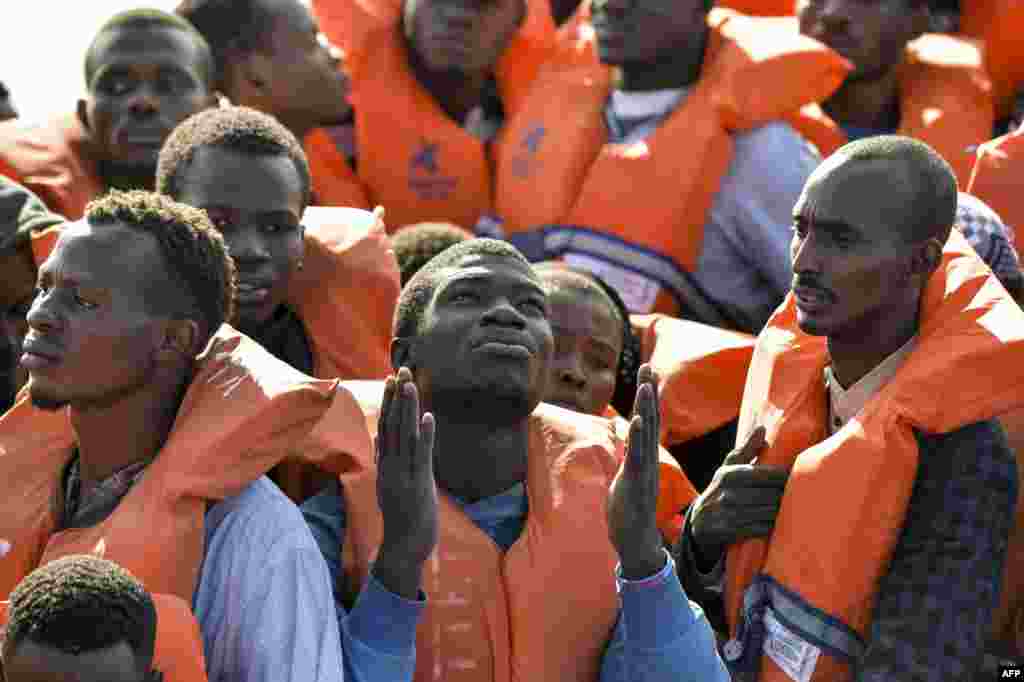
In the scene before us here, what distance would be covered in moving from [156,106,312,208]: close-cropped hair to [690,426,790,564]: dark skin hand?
5.00 feet

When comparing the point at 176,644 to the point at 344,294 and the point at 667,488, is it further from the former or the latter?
the point at 344,294

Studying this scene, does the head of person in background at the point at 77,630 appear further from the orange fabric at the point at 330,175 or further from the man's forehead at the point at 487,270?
the orange fabric at the point at 330,175

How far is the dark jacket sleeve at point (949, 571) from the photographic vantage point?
503cm

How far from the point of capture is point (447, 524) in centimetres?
527

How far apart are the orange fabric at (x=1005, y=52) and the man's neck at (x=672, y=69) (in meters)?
1.28

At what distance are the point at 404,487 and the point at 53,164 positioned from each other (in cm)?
293

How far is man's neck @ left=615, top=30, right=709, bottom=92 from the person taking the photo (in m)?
7.86

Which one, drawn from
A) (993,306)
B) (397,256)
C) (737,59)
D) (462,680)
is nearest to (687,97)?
(737,59)

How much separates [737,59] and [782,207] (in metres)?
0.64

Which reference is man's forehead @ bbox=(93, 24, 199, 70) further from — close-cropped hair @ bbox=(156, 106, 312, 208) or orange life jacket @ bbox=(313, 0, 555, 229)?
close-cropped hair @ bbox=(156, 106, 312, 208)

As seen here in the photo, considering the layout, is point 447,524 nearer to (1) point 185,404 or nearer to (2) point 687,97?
(1) point 185,404

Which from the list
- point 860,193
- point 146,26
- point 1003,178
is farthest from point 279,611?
point 146,26

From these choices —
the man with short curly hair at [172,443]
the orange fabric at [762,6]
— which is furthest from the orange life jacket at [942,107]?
the man with short curly hair at [172,443]

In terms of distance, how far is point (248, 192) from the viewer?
6.00m
